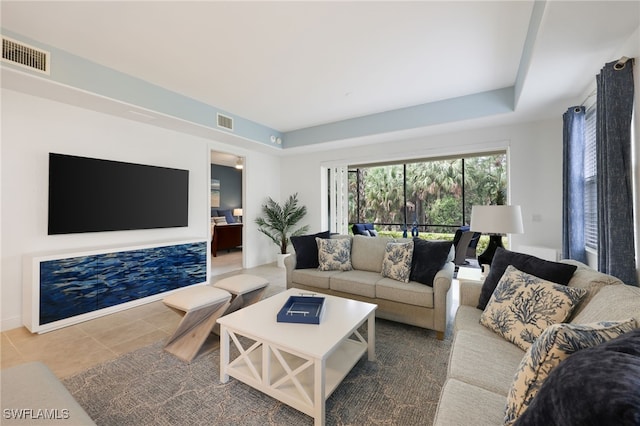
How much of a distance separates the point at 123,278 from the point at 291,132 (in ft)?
11.9

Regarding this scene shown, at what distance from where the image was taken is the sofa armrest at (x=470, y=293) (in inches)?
80.7

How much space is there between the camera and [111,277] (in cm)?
301

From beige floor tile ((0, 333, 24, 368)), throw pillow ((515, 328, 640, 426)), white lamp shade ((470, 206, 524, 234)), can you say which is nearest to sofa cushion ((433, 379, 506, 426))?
throw pillow ((515, 328, 640, 426))

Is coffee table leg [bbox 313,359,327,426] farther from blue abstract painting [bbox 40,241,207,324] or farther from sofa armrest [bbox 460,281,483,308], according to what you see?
blue abstract painting [bbox 40,241,207,324]

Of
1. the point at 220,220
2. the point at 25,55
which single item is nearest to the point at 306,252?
the point at 25,55

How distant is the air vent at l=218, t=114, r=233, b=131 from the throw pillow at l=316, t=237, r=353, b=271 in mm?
2394

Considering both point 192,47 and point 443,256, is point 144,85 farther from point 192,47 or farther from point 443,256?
point 443,256

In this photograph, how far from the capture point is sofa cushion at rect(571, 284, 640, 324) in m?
1.03

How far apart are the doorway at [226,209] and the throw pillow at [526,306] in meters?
5.01

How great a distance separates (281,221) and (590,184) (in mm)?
4581

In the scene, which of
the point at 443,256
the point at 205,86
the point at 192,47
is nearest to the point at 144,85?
the point at 205,86

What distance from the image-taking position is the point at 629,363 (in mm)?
554

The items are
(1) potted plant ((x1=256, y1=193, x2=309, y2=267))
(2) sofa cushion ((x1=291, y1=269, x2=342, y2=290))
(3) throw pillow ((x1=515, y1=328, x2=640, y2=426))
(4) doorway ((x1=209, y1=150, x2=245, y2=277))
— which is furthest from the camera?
(4) doorway ((x1=209, y1=150, x2=245, y2=277))

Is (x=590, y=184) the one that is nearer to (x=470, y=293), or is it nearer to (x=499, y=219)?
(x=499, y=219)
